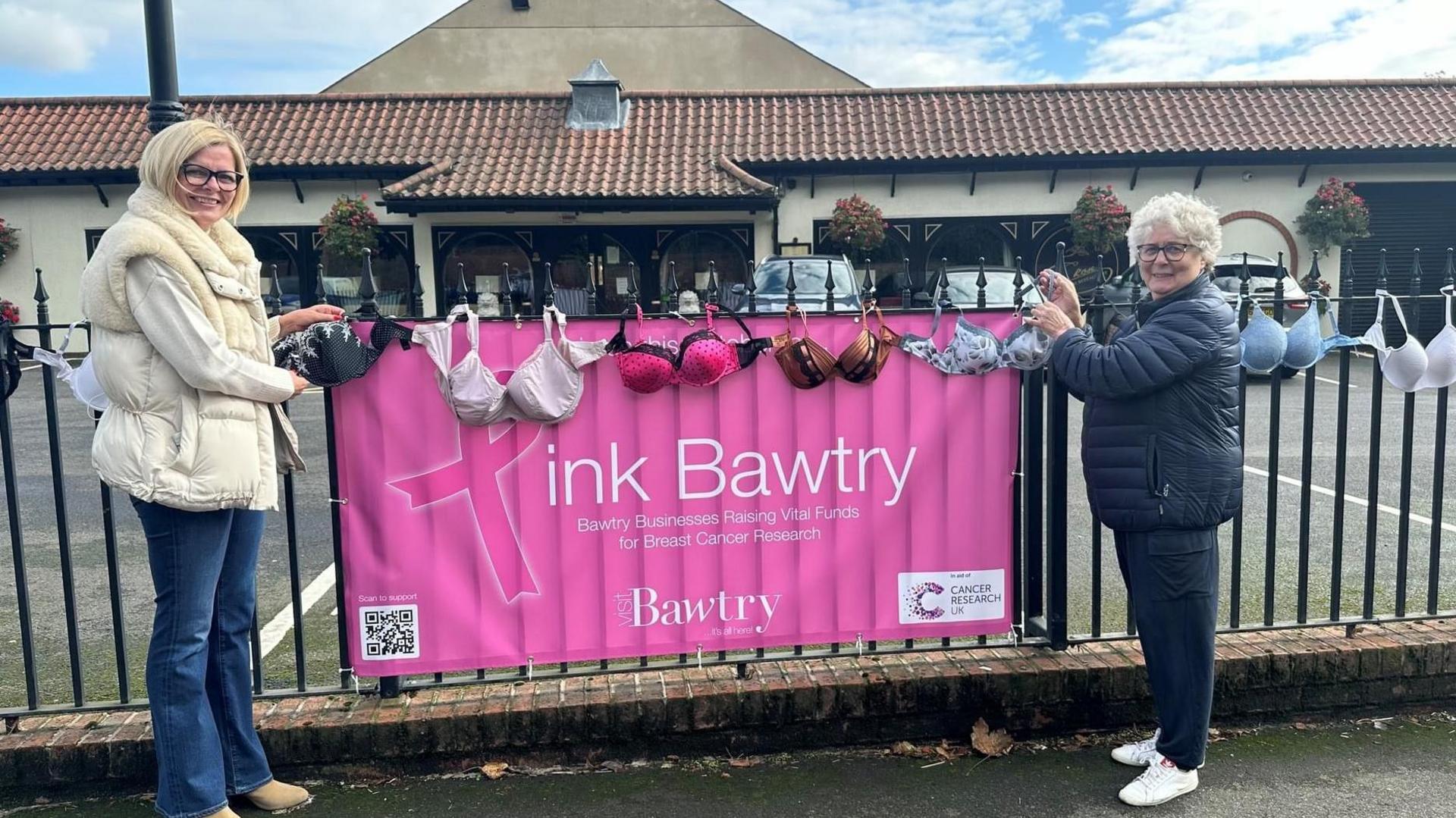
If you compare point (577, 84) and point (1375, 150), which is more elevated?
point (577, 84)

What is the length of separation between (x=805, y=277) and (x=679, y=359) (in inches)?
361

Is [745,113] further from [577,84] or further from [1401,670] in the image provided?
[1401,670]

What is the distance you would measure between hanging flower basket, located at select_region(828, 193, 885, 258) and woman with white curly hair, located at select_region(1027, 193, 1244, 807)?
15337 mm

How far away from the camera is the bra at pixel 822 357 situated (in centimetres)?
319

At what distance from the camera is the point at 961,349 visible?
10.8 ft

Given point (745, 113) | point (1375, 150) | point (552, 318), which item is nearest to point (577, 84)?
point (745, 113)

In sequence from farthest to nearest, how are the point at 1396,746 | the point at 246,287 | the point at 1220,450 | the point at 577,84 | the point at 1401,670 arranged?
the point at 577,84 → the point at 1401,670 → the point at 1396,746 → the point at 1220,450 → the point at 246,287

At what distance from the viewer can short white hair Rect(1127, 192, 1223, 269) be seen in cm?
276

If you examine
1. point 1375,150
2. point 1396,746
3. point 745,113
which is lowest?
point 1396,746

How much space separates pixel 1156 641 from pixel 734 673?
1.35 meters

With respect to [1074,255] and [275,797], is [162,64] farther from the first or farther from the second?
[1074,255]

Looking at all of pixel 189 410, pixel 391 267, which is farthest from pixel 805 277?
pixel 391 267

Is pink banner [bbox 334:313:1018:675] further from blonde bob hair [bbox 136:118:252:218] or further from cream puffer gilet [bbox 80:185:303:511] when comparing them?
blonde bob hair [bbox 136:118:252:218]

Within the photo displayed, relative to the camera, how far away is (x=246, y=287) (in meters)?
2.61
